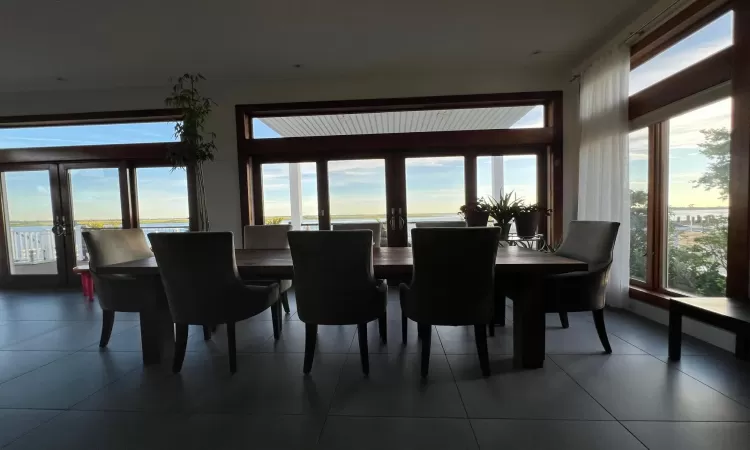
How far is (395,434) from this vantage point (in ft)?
4.78

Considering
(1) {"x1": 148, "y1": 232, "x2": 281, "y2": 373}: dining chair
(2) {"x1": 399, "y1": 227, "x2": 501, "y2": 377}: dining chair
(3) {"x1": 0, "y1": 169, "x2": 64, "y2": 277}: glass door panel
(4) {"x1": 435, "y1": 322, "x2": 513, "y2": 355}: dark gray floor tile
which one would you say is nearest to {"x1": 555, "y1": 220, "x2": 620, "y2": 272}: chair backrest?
(4) {"x1": 435, "y1": 322, "x2": 513, "y2": 355}: dark gray floor tile

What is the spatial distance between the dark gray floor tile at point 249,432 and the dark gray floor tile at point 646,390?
1.52m

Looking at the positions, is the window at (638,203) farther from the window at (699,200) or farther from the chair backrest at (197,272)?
the chair backrest at (197,272)

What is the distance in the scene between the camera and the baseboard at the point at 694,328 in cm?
219

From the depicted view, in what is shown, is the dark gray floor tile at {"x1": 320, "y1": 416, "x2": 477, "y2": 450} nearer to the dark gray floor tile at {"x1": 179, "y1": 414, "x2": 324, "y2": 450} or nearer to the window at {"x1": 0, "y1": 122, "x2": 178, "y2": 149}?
the dark gray floor tile at {"x1": 179, "y1": 414, "x2": 324, "y2": 450}

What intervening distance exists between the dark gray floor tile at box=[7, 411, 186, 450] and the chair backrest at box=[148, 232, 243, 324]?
1.87ft

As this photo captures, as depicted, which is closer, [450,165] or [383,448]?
[383,448]

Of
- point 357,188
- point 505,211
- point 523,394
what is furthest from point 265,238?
point 523,394

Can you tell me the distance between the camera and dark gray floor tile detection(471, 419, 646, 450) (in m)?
1.36

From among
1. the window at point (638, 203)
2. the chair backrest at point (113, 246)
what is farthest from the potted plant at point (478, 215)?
the chair backrest at point (113, 246)

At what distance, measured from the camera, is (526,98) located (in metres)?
4.04

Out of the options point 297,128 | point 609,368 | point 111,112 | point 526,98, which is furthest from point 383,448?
point 111,112

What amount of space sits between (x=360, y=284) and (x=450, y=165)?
290 centimetres

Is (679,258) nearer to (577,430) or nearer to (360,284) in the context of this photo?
(577,430)
